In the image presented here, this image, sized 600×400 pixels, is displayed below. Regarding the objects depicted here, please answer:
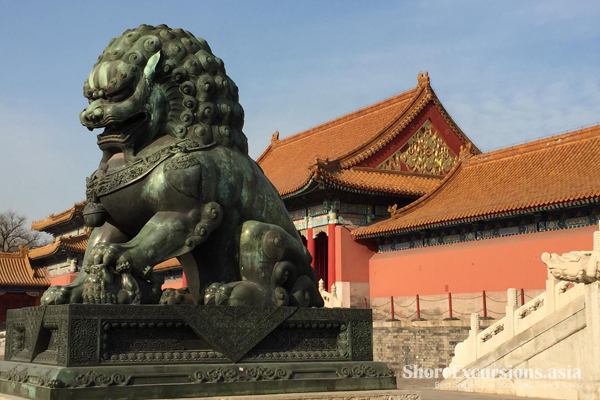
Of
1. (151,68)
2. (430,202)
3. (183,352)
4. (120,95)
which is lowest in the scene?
(183,352)

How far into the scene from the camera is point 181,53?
14.1 feet

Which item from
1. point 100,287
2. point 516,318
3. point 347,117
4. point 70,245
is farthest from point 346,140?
point 100,287

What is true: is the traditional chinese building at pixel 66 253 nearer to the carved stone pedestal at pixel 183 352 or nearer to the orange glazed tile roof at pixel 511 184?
the orange glazed tile roof at pixel 511 184

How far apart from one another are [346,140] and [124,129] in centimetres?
2214

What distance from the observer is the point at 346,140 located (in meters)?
26.1

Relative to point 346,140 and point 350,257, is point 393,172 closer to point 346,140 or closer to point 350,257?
point 346,140

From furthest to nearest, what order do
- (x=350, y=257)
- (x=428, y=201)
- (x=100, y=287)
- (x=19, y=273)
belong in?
1. (x=19, y=273)
2. (x=350, y=257)
3. (x=428, y=201)
4. (x=100, y=287)

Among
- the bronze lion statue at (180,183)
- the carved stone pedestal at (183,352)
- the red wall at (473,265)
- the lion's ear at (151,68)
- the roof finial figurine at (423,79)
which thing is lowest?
the carved stone pedestal at (183,352)

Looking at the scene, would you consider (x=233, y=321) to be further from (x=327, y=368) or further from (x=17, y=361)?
(x=17, y=361)

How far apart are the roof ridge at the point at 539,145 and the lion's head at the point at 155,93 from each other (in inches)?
621

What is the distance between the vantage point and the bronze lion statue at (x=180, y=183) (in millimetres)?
4031

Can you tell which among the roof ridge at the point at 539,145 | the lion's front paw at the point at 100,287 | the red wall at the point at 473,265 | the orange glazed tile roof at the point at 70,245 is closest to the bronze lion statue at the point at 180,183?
the lion's front paw at the point at 100,287

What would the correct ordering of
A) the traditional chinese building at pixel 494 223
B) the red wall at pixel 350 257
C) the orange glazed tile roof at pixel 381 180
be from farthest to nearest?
the red wall at pixel 350 257 → the orange glazed tile roof at pixel 381 180 → the traditional chinese building at pixel 494 223

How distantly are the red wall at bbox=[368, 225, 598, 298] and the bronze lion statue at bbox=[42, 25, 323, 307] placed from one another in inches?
525
